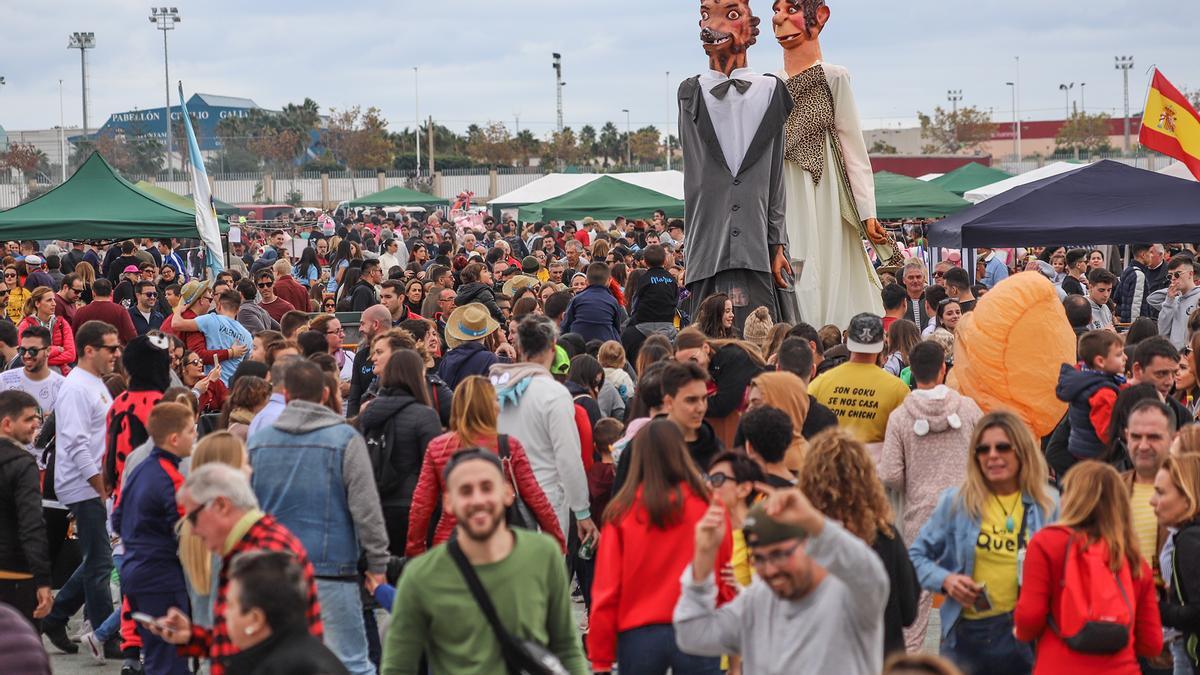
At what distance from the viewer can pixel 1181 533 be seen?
203 inches

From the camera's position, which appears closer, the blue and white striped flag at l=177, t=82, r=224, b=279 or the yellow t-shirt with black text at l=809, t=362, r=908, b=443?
the yellow t-shirt with black text at l=809, t=362, r=908, b=443

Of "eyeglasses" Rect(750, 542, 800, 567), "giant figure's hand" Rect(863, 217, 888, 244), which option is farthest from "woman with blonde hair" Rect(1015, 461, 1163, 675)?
"giant figure's hand" Rect(863, 217, 888, 244)

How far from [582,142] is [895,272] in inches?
3052

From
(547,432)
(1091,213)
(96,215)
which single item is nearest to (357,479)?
(547,432)

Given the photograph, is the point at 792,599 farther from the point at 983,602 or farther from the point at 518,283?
the point at 518,283

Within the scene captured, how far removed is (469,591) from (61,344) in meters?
8.96

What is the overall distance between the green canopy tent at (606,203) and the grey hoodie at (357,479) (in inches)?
763

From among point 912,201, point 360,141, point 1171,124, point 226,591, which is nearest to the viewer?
point 226,591

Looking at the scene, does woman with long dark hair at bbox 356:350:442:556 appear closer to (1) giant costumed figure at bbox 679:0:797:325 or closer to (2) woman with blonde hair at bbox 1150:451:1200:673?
(2) woman with blonde hair at bbox 1150:451:1200:673

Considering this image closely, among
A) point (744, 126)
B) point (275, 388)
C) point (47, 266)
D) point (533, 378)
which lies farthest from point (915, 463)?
point (47, 266)

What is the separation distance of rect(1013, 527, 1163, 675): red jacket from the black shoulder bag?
159 centimetres

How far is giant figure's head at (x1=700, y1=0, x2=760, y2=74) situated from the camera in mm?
12188

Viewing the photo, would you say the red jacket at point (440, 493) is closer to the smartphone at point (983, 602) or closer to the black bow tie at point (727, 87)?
the smartphone at point (983, 602)

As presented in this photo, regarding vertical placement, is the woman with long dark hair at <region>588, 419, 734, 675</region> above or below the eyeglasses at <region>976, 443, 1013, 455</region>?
below
